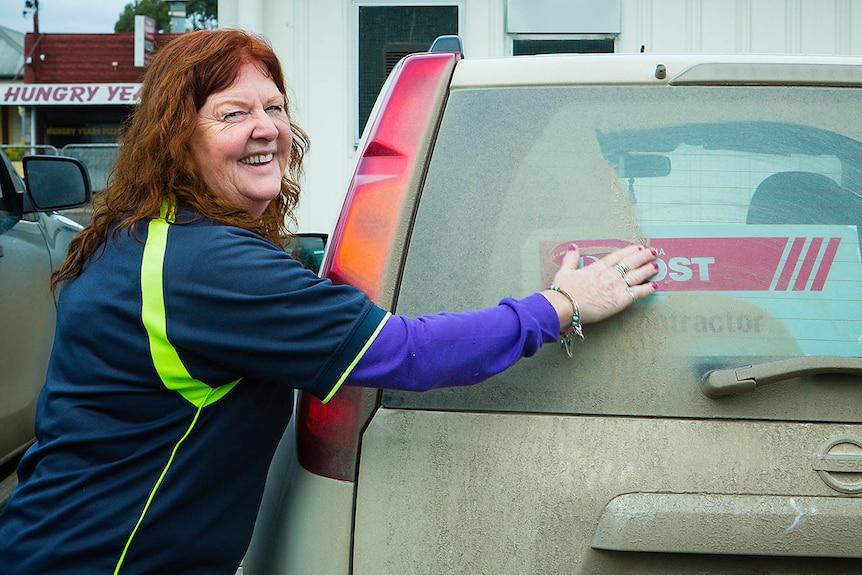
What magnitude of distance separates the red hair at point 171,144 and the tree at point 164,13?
26.6 metres

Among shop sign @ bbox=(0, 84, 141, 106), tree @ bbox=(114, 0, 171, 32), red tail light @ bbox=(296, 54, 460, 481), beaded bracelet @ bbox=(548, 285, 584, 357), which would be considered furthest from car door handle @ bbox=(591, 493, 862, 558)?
tree @ bbox=(114, 0, 171, 32)

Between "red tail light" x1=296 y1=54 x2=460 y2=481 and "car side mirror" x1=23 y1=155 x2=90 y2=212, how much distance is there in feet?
8.40

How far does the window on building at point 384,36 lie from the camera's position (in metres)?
8.21

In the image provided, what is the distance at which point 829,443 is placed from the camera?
1.62m

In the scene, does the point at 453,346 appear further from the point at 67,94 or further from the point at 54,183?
the point at 67,94

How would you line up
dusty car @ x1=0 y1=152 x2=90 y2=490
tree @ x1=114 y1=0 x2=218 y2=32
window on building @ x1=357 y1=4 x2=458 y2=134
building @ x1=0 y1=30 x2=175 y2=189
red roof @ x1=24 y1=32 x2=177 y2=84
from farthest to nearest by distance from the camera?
tree @ x1=114 y1=0 x2=218 y2=32
red roof @ x1=24 y1=32 x2=177 y2=84
building @ x1=0 y1=30 x2=175 y2=189
window on building @ x1=357 y1=4 x2=458 y2=134
dusty car @ x1=0 y1=152 x2=90 y2=490

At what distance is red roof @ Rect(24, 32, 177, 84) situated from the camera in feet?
84.2

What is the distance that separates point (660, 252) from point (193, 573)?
3.57 ft

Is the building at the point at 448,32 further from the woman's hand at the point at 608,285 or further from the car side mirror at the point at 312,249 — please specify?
the woman's hand at the point at 608,285

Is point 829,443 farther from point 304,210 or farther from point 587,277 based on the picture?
point 304,210

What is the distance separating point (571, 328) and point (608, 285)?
10 centimetres

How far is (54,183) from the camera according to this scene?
160 inches

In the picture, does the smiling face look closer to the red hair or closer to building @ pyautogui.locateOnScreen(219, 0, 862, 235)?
the red hair

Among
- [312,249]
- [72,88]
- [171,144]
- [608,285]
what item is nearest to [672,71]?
[608,285]
